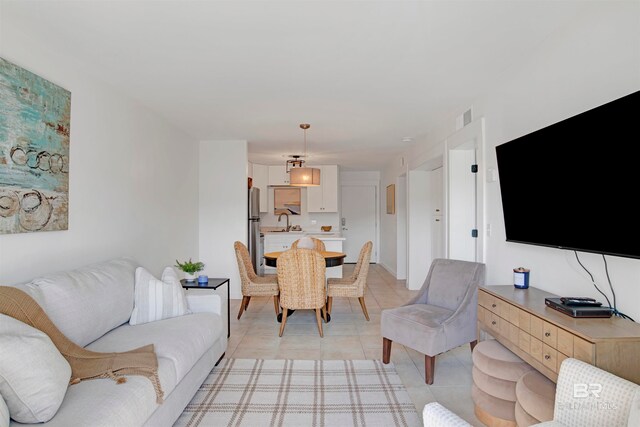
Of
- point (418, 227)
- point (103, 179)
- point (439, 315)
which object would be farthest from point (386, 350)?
point (418, 227)

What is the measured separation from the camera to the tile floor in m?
2.65

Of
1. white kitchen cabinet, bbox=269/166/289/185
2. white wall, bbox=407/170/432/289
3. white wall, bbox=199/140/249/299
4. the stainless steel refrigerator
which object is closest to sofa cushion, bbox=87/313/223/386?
white wall, bbox=199/140/249/299

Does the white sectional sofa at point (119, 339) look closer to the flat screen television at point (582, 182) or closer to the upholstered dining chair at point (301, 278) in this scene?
Answer: the upholstered dining chair at point (301, 278)

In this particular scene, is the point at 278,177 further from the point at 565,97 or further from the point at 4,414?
the point at 4,414

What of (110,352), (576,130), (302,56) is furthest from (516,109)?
(110,352)

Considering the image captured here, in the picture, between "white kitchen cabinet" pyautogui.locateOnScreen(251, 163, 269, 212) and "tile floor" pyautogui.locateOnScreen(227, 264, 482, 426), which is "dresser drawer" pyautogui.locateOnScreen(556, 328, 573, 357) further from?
"white kitchen cabinet" pyautogui.locateOnScreen(251, 163, 269, 212)

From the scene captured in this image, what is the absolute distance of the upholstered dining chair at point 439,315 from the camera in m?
2.71

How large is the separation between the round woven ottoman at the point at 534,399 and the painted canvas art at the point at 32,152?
2.91 m

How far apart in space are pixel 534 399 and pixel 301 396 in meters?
1.49

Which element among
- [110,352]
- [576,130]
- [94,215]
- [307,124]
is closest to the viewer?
[576,130]

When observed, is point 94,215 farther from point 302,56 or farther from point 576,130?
point 576,130

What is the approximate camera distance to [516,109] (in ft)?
9.07

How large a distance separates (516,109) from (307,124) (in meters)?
2.40

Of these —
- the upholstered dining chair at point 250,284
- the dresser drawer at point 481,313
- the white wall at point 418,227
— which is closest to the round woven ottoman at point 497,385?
the dresser drawer at point 481,313
